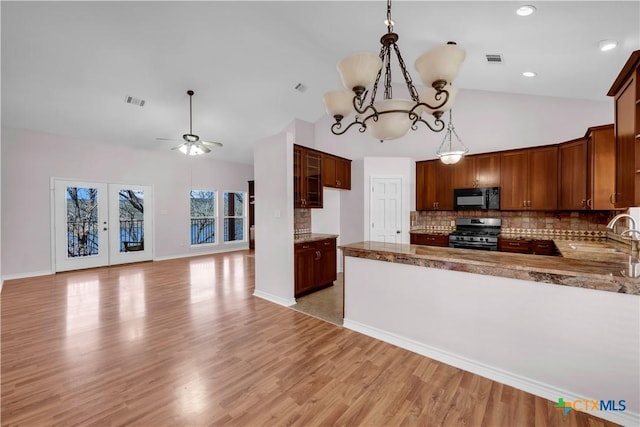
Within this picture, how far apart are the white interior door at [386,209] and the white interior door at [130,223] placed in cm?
582

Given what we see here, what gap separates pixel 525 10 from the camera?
93.7 inches

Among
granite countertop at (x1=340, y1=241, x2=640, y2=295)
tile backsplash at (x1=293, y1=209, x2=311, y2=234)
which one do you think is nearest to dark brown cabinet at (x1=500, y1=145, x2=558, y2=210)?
granite countertop at (x1=340, y1=241, x2=640, y2=295)

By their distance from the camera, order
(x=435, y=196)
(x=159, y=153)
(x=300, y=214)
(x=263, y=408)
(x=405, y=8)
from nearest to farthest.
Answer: (x=263, y=408)
(x=405, y=8)
(x=300, y=214)
(x=435, y=196)
(x=159, y=153)

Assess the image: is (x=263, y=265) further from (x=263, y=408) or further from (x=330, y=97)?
(x=330, y=97)

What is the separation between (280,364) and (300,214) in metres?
3.04

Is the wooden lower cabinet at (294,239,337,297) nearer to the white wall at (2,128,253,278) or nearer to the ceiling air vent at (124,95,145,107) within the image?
the ceiling air vent at (124,95,145,107)

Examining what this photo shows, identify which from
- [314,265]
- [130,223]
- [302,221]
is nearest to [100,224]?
[130,223]

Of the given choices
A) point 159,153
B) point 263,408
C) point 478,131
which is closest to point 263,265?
point 263,408

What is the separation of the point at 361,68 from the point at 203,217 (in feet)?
26.3

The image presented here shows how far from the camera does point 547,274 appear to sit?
199cm

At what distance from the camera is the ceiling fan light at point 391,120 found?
1944 millimetres

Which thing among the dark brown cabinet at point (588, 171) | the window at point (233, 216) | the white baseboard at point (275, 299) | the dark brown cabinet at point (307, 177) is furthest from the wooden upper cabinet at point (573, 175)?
the window at point (233, 216)

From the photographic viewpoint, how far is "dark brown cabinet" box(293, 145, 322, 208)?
4.35 metres

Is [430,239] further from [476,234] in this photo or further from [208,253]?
[208,253]
